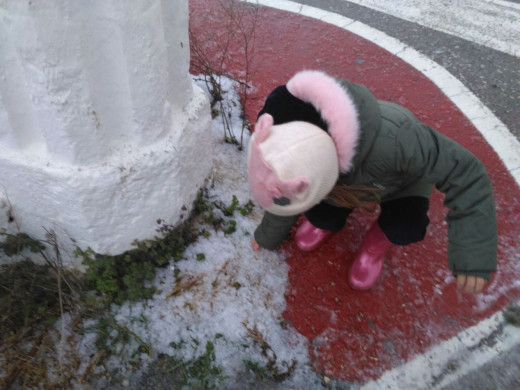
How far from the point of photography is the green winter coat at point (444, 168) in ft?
4.86

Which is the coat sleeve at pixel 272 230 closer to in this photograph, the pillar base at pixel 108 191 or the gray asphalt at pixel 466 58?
the pillar base at pixel 108 191

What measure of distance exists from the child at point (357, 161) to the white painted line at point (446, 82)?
138cm

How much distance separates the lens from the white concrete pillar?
4.27ft

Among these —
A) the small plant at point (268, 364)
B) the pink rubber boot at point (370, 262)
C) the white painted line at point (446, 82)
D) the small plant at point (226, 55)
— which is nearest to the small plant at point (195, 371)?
the small plant at point (268, 364)

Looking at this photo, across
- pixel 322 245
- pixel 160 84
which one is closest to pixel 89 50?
pixel 160 84

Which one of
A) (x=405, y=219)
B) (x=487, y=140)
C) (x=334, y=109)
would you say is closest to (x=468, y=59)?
(x=487, y=140)

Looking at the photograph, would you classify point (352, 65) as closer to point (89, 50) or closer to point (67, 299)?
point (89, 50)

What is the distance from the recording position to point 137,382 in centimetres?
170

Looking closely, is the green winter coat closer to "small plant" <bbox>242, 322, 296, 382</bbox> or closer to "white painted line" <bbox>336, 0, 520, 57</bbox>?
"small plant" <bbox>242, 322, 296, 382</bbox>

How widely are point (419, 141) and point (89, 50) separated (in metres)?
1.24

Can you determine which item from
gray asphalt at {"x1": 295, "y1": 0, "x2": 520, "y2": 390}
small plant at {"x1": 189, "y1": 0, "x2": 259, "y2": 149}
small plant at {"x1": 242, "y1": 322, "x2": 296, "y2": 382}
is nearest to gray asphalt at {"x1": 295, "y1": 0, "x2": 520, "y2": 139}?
gray asphalt at {"x1": 295, "y1": 0, "x2": 520, "y2": 390}

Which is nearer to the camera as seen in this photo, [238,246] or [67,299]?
[67,299]

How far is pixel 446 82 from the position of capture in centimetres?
335

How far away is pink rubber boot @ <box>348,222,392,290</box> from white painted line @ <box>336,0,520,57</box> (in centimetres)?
275
